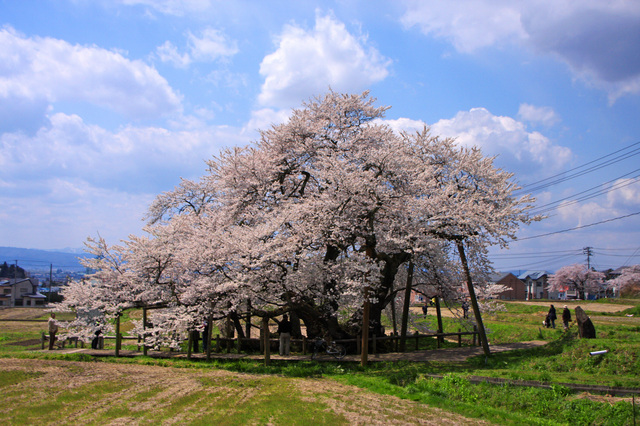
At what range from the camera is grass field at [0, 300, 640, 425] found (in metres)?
9.64

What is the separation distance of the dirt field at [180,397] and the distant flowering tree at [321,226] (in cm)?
321

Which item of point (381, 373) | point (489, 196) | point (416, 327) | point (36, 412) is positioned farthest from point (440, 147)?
point (36, 412)

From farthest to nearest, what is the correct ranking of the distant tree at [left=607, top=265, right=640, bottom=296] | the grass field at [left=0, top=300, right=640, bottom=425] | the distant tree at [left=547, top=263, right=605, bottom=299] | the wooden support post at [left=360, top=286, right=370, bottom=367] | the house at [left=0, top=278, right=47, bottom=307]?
the house at [left=0, top=278, right=47, bottom=307] < the distant tree at [left=547, top=263, right=605, bottom=299] < the distant tree at [left=607, top=265, right=640, bottom=296] < the wooden support post at [left=360, top=286, right=370, bottom=367] < the grass field at [left=0, top=300, right=640, bottom=425]

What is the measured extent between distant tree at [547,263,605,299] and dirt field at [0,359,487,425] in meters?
81.0

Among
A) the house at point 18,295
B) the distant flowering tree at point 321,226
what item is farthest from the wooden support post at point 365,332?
the house at point 18,295

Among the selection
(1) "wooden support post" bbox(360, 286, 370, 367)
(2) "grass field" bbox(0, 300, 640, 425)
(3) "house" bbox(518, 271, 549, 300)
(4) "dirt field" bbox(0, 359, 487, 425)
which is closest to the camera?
(2) "grass field" bbox(0, 300, 640, 425)

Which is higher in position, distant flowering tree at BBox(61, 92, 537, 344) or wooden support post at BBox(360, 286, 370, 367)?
distant flowering tree at BBox(61, 92, 537, 344)

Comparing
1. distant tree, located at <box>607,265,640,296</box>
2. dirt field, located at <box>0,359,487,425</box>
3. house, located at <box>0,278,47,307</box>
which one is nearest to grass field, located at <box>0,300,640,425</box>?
dirt field, located at <box>0,359,487,425</box>

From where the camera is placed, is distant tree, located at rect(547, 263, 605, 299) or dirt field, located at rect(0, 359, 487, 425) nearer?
dirt field, located at rect(0, 359, 487, 425)

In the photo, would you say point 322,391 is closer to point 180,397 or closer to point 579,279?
point 180,397

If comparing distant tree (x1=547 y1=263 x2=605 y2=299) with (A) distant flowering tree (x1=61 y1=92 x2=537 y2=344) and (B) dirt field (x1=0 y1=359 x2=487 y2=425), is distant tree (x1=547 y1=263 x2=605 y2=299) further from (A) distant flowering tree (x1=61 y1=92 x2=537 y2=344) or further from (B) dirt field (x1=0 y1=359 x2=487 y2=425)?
(B) dirt field (x1=0 y1=359 x2=487 y2=425)

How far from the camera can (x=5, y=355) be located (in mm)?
19297

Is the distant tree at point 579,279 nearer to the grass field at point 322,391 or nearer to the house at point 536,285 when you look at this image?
the house at point 536,285

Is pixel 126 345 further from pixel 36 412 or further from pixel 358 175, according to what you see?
pixel 358 175
